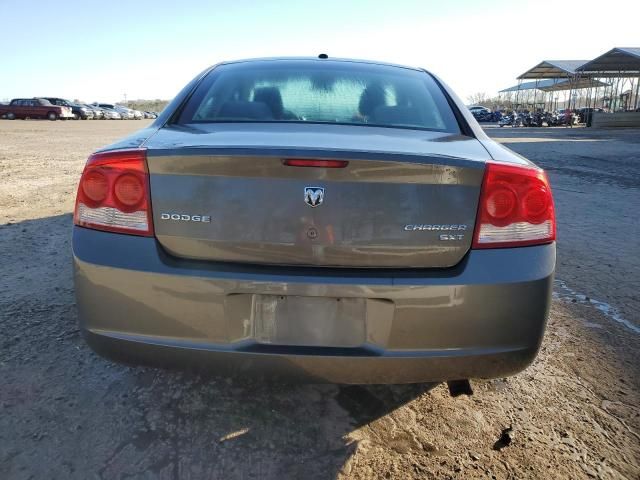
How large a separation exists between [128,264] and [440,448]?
4.65 feet

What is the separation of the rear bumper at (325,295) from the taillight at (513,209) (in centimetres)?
6

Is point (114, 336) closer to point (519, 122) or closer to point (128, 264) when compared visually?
point (128, 264)

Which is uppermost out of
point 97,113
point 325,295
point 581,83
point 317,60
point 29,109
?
point 581,83

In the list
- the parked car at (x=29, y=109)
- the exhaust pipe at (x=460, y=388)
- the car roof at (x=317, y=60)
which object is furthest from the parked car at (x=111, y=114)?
the exhaust pipe at (x=460, y=388)

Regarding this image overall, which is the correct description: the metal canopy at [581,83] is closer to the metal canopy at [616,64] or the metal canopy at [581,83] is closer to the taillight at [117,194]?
the metal canopy at [616,64]

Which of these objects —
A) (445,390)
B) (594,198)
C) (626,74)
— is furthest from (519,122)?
(445,390)

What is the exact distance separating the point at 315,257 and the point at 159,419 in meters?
1.08

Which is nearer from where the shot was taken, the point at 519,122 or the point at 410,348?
the point at 410,348

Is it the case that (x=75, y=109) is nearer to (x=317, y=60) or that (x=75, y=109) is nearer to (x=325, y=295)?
→ (x=317, y=60)

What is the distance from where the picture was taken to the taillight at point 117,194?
178 centimetres

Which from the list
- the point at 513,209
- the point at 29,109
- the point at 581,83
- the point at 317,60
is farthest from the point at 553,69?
the point at 513,209

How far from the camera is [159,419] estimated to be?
7.07ft

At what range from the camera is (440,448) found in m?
2.03

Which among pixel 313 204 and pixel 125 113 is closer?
pixel 313 204
